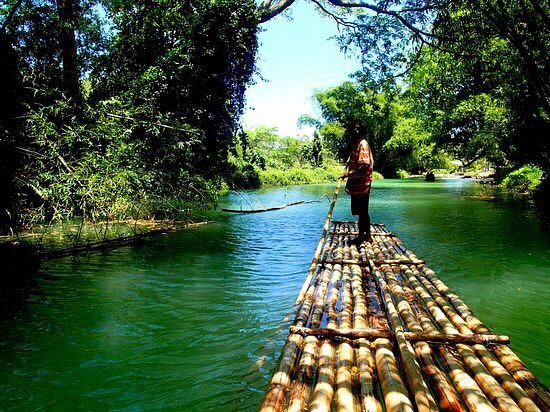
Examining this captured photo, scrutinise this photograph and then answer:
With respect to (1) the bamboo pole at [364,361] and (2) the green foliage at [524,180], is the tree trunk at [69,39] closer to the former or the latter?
(1) the bamboo pole at [364,361]

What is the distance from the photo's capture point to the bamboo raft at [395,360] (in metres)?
1.89

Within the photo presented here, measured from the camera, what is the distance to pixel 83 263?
20.7ft

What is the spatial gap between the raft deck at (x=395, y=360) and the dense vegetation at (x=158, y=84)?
5.57 meters

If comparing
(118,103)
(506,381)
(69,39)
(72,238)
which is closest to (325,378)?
(506,381)

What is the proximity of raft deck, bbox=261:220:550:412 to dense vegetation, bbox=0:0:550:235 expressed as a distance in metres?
5.57

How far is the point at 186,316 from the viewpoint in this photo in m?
3.99

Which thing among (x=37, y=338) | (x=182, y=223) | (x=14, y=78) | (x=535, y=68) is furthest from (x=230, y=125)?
(x=37, y=338)

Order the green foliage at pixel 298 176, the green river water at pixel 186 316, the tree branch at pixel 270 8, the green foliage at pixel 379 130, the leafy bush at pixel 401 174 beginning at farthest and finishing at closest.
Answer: the leafy bush at pixel 401 174 < the green foliage at pixel 379 130 < the green foliage at pixel 298 176 < the tree branch at pixel 270 8 < the green river water at pixel 186 316

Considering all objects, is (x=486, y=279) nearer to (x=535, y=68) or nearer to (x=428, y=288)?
(x=428, y=288)

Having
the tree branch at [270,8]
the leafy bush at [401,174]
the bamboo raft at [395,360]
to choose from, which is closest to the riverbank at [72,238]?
the bamboo raft at [395,360]

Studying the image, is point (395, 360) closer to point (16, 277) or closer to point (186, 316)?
point (186, 316)

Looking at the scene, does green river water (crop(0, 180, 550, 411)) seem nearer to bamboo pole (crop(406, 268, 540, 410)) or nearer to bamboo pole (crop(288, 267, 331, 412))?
bamboo pole (crop(288, 267, 331, 412))

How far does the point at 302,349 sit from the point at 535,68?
35.8 ft

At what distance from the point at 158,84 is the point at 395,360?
10.2m
